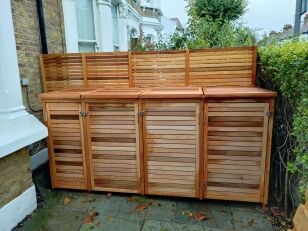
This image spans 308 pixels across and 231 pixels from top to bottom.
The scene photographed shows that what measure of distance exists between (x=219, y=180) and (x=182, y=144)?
592 millimetres

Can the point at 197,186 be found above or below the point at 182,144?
below

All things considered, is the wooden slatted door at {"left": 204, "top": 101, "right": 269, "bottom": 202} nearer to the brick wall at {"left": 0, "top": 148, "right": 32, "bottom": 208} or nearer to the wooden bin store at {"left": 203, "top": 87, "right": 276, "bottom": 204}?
the wooden bin store at {"left": 203, "top": 87, "right": 276, "bottom": 204}

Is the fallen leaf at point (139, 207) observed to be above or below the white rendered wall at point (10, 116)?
below

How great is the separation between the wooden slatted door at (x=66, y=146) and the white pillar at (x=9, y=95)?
344mm

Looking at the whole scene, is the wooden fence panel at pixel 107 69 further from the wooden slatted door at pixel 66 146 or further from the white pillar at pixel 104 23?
the white pillar at pixel 104 23

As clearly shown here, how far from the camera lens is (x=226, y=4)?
8.66 m

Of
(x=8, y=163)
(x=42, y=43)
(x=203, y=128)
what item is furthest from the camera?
(x=42, y=43)

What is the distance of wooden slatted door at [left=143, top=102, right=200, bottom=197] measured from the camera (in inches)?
109

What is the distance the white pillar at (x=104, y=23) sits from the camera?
5676mm

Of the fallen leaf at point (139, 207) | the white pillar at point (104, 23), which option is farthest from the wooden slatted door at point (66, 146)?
the white pillar at point (104, 23)

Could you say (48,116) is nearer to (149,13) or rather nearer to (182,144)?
(182,144)

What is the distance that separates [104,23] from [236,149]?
4424mm

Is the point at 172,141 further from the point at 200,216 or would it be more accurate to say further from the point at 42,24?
the point at 42,24

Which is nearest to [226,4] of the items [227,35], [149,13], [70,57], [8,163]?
[227,35]
